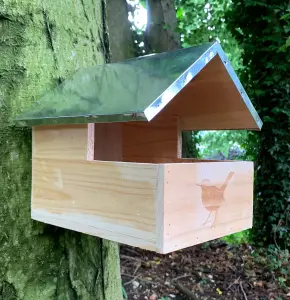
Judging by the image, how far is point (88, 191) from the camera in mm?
1106

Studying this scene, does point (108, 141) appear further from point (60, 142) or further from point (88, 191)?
point (88, 191)

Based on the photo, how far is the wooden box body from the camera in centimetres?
96

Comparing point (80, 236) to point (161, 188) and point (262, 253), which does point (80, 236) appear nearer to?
point (161, 188)

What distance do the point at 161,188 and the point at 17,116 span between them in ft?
1.91

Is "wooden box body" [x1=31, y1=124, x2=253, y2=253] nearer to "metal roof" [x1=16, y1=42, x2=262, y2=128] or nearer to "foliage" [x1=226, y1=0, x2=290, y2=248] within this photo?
"metal roof" [x1=16, y1=42, x2=262, y2=128]

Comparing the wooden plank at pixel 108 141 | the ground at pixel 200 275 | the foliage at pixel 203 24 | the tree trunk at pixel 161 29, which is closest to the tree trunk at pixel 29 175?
the wooden plank at pixel 108 141

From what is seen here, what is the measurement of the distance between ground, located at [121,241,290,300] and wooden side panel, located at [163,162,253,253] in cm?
165

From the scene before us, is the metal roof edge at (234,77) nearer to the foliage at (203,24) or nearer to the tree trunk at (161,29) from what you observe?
the tree trunk at (161,29)

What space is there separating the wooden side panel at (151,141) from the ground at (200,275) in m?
1.27

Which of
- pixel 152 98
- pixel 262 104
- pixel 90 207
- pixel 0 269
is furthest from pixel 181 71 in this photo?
pixel 262 104

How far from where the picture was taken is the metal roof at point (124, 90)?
3.17ft

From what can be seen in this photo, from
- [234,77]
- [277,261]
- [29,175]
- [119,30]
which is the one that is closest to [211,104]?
[234,77]

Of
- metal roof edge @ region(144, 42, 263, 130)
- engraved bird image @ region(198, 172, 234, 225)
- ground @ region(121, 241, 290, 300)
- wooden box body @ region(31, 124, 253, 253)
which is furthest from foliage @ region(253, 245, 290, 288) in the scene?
metal roof edge @ region(144, 42, 263, 130)

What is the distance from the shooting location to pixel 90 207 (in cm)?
110
